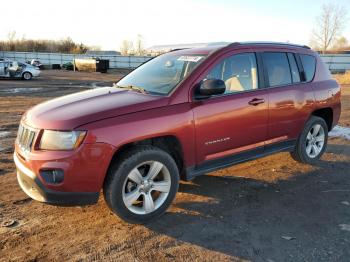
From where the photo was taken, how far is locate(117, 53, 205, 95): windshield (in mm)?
4543

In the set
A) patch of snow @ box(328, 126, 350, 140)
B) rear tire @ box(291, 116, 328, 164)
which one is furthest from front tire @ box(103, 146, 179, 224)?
patch of snow @ box(328, 126, 350, 140)

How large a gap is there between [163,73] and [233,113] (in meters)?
1.04

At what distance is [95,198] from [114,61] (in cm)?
4894

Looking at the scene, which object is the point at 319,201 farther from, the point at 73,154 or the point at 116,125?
the point at 73,154

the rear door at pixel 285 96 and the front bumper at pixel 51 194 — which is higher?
the rear door at pixel 285 96

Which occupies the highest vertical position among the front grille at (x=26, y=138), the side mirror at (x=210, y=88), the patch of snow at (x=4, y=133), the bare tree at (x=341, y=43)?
the bare tree at (x=341, y=43)

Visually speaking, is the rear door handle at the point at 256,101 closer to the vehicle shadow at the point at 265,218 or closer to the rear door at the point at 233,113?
the rear door at the point at 233,113

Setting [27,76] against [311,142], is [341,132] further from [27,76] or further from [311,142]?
[27,76]

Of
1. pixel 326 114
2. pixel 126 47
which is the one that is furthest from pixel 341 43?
pixel 326 114

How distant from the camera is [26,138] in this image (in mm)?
3891

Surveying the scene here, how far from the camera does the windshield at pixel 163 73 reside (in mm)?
4543

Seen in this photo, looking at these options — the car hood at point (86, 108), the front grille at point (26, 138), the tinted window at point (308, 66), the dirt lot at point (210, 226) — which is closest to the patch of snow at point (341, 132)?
the tinted window at point (308, 66)

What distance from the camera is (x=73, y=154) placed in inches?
139

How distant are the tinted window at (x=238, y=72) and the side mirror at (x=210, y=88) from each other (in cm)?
27
